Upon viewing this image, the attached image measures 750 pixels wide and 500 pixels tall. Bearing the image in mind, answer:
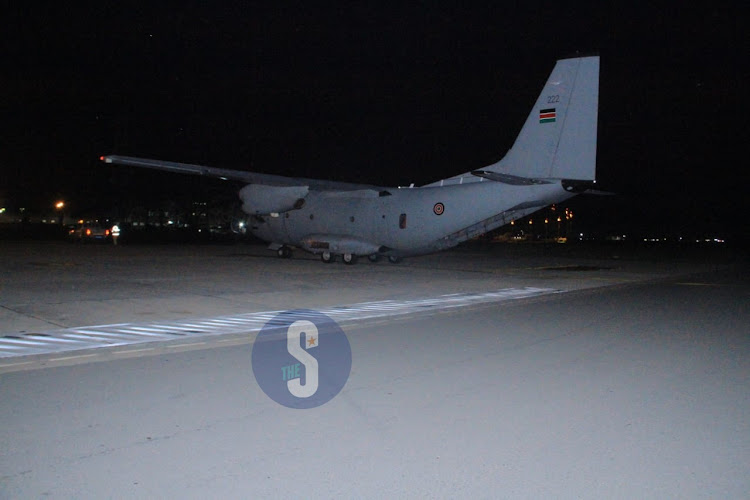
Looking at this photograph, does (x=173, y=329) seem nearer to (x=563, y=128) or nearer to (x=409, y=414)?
(x=409, y=414)

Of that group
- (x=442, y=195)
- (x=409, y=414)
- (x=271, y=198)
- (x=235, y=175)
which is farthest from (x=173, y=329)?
(x=271, y=198)

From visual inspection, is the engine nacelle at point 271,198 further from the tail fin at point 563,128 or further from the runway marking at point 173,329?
the runway marking at point 173,329

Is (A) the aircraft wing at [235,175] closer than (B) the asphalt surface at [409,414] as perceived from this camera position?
No

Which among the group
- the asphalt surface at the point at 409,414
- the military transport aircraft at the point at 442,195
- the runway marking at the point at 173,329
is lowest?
the asphalt surface at the point at 409,414

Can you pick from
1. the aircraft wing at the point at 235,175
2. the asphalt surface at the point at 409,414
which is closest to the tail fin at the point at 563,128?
the aircraft wing at the point at 235,175

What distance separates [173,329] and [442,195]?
46.9 feet

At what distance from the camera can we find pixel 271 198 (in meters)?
27.1

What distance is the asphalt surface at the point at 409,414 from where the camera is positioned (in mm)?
4395

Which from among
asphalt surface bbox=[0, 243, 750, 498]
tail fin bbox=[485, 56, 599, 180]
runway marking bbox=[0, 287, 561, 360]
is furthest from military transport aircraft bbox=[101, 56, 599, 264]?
asphalt surface bbox=[0, 243, 750, 498]

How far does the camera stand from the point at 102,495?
4074 millimetres

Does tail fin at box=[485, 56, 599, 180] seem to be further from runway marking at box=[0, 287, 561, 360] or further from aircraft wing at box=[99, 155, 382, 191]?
aircraft wing at box=[99, 155, 382, 191]

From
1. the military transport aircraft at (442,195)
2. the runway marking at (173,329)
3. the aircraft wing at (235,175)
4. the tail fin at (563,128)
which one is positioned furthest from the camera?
the aircraft wing at (235,175)

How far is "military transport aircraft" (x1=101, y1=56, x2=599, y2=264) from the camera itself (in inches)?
765

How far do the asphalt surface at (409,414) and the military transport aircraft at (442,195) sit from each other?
798 cm
